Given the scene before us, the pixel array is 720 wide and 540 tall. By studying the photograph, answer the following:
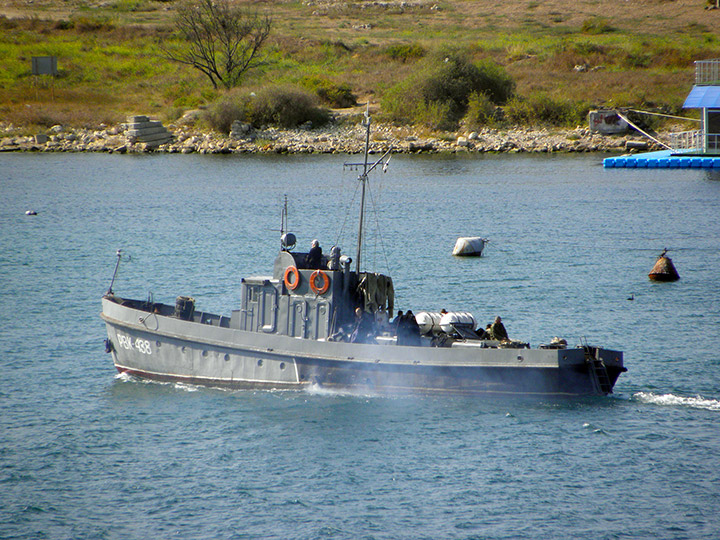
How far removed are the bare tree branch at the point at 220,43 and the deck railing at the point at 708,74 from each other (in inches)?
1796

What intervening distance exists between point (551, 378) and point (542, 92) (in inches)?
2734

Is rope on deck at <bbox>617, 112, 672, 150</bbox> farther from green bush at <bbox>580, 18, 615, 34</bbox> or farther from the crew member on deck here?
the crew member on deck

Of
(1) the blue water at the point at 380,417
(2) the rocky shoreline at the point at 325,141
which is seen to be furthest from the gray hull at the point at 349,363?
(2) the rocky shoreline at the point at 325,141

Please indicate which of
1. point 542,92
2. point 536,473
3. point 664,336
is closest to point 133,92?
point 542,92

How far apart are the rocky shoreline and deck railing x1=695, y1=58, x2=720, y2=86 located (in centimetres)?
1031

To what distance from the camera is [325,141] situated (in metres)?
84.5

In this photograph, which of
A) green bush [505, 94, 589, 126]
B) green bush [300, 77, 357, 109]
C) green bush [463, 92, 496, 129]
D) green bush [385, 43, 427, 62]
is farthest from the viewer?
green bush [385, 43, 427, 62]

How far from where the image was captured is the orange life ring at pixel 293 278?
2378 centimetres

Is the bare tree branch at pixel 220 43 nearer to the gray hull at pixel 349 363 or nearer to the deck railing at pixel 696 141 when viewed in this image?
the deck railing at pixel 696 141

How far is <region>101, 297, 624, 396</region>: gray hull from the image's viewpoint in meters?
22.5

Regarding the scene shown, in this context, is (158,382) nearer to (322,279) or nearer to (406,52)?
(322,279)

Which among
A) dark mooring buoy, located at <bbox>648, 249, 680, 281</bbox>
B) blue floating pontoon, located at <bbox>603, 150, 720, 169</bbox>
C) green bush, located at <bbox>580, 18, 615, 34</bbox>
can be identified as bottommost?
dark mooring buoy, located at <bbox>648, 249, 680, 281</bbox>

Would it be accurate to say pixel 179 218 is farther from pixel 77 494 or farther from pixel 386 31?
pixel 386 31

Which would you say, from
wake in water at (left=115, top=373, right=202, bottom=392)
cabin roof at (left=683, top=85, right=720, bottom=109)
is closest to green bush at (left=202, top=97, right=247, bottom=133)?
cabin roof at (left=683, top=85, right=720, bottom=109)
